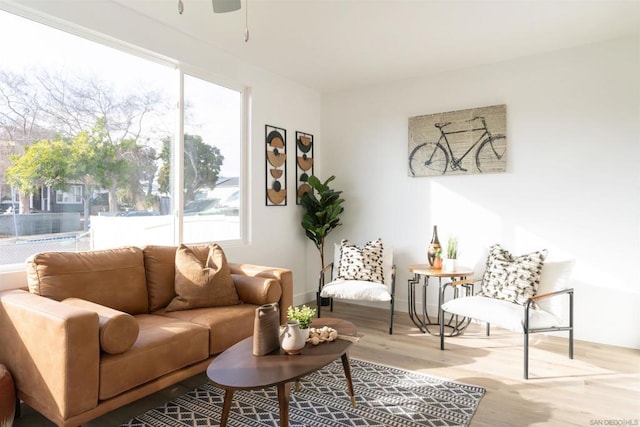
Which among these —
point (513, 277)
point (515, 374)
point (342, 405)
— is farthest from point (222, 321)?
point (513, 277)

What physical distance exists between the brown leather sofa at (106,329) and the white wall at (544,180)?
6.84ft

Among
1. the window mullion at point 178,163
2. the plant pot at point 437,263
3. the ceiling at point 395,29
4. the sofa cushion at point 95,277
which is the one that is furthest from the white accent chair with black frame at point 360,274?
the ceiling at point 395,29

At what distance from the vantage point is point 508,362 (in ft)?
10.0

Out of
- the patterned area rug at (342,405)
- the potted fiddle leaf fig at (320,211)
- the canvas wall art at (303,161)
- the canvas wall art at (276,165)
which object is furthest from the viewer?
the canvas wall art at (303,161)

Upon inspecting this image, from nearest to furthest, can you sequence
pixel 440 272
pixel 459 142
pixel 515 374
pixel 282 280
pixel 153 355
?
1. pixel 153 355
2. pixel 515 374
3. pixel 282 280
4. pixel 440 272
5. pixel 459 142

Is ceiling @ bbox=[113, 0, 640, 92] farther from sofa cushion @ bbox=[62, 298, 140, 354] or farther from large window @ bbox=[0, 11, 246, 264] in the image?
sofa cushion @ bbox=[62, 298, 140, 354]

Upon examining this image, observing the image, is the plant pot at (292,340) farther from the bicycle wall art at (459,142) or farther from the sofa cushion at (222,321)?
the bicycle wall art at (459,142)

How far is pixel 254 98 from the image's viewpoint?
4.18 meters

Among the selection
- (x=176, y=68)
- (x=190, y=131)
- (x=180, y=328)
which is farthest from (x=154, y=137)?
(x=180, y=328)

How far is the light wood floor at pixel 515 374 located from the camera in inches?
88.7

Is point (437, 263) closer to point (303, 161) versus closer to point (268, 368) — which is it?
point (303, 161)

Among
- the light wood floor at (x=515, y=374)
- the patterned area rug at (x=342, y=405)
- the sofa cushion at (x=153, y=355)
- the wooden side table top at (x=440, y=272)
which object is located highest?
the wooden side table top at (x=440, y=272)

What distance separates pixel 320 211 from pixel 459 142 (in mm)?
1751

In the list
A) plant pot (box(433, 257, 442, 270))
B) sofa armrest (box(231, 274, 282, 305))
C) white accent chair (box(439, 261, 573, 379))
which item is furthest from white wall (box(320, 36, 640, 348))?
sofa armrest (box(231, 274, 282, 305))
